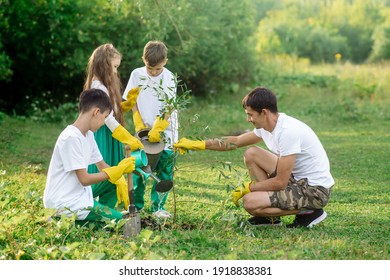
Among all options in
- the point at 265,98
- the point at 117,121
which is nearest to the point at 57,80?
the point at 117,121

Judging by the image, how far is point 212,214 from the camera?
219 inches

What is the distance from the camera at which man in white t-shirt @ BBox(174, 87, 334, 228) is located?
16.3 feet

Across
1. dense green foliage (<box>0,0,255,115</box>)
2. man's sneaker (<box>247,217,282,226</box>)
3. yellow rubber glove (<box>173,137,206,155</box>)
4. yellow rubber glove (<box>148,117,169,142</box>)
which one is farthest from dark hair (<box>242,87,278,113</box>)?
dense green foliage (<box>0,0,255,115</box>)

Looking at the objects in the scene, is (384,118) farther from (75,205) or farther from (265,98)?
(75,205)

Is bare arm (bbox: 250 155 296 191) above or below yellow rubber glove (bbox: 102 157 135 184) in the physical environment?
below

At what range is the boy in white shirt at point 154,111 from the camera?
5445 mm

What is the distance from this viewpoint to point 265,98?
16.3 feet

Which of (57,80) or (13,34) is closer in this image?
(13,34)

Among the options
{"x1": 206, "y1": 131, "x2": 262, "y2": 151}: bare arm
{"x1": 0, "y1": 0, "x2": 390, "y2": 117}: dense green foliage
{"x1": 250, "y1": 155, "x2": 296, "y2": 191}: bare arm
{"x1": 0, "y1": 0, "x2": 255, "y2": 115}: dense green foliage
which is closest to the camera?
{"x1": 250, "y1": 155, "x2": 296, "y2": 191}: bare arm

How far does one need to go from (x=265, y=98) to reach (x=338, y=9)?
72.6 ft

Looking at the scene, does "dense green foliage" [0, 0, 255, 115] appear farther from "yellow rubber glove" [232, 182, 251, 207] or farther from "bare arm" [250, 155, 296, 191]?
"bare arm" [250, 155, 296, 191]

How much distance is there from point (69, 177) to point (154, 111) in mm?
1188

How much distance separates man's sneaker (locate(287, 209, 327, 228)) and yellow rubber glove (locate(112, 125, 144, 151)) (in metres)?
1.29

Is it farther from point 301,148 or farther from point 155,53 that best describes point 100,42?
point 301,148
